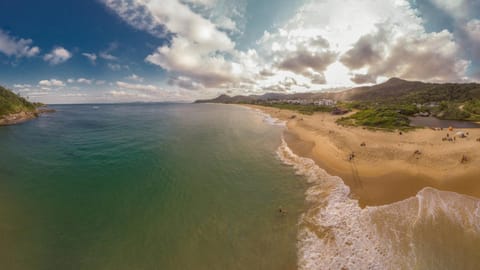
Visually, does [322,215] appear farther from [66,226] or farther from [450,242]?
[66,226]

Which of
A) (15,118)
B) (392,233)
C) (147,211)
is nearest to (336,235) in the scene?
(392,233)

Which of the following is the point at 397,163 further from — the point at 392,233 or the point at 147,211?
the point at 147,211

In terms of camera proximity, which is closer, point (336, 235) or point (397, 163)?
point (336, 235)

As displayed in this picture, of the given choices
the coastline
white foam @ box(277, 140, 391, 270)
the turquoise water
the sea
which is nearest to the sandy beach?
the sea

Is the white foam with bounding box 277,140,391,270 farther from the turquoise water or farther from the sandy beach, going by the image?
the sandy beach

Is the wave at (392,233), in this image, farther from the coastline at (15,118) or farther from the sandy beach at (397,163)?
the coastline at (15,118)

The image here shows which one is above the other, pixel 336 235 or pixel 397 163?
pixel 397 163

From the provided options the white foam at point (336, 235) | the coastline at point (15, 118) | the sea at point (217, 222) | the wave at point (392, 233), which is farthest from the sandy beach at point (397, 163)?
the coastline at point (15, 118)

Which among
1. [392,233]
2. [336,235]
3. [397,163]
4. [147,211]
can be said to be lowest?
[336,235]
